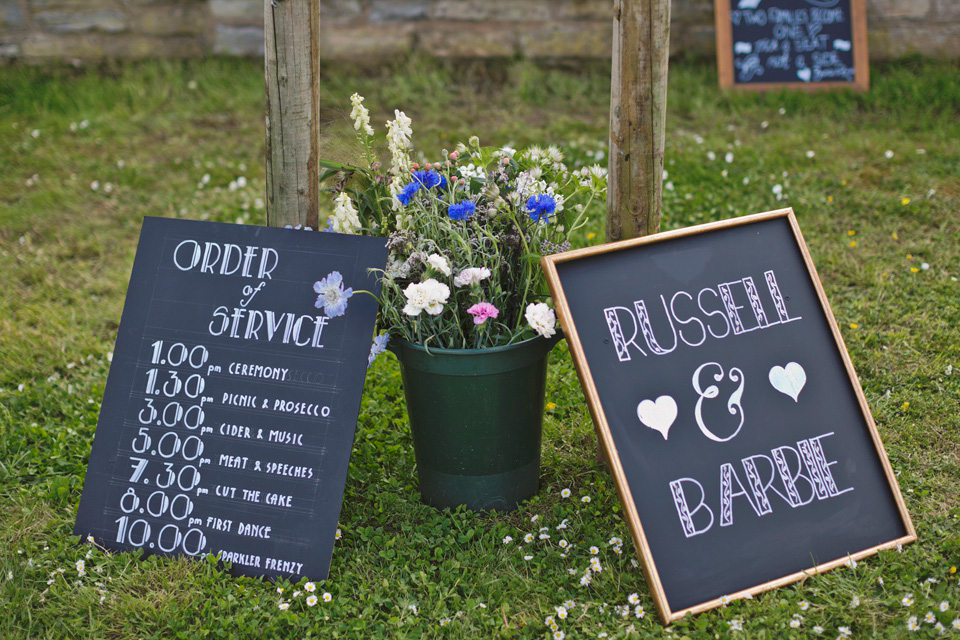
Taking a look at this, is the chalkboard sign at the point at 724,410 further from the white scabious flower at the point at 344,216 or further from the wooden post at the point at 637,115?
the white scabious flower at the point at 344,216

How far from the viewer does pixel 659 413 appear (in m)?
2.04

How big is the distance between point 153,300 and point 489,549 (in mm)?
1135

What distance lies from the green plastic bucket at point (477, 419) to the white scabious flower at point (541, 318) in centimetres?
10

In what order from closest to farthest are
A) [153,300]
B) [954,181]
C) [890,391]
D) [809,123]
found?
[153,300] → [890,391] → [954,181] → [809,123]

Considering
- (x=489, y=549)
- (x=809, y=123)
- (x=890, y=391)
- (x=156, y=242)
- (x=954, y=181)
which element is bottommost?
(x=489, y=549)

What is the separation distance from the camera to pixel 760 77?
16.9 feet

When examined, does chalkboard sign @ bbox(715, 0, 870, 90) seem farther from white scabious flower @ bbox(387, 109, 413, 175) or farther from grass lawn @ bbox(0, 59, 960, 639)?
white scabious flower @ bbox(387, 109, 413, 175)

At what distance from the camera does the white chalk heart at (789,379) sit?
214 cm

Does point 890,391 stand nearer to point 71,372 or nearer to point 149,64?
point 71,372

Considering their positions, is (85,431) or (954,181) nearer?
(85,431)

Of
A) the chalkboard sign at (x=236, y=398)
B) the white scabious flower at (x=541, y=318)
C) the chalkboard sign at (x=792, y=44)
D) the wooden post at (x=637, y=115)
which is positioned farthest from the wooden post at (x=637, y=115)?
the chalkboard sign at (x=792, y=44)

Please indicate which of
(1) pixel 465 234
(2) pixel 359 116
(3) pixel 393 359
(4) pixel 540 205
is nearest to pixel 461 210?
(1) pixel 465 234

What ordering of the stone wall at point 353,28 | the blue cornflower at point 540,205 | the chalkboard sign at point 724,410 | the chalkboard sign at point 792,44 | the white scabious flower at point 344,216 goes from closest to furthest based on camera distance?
the chalkboard sign at point 724,410 → the blue cornflower at point 540,205 → the white scabious flower at point 344,216 → the chalkboard sign at point 792,44 → the stone wall at point 353,28

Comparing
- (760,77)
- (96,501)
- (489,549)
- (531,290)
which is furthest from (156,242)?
(760,77)
